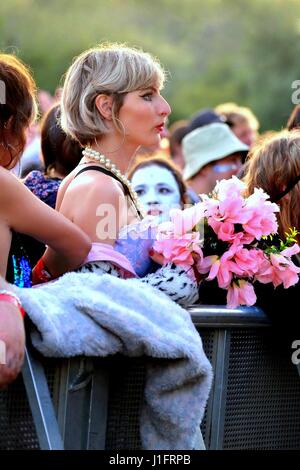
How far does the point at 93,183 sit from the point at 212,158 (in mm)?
3716

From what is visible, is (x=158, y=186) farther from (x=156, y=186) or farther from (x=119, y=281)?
(x=119, y=281)

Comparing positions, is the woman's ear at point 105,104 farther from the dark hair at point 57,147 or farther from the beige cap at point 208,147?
the beige cap at point 208,147

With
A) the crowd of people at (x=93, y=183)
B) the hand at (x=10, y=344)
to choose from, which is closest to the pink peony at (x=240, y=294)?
the crowd of people at (x=93, y=183)

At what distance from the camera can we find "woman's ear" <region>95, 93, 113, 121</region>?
4.26 meters

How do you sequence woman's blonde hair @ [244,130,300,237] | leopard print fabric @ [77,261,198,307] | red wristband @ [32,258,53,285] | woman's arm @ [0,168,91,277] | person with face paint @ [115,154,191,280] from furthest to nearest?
person with face paint @ [115,154,191,280] → woman's blonde hair @ [244,130,300,237] → red wristband @ [32,258,53,285] → leopard print fabric @ [77,261,198,307] → woman's arm @ [0,168,91,277]

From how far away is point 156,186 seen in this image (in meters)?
6.52

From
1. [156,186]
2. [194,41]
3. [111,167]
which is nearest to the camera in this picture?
[111,167]

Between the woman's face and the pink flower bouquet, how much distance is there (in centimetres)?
54

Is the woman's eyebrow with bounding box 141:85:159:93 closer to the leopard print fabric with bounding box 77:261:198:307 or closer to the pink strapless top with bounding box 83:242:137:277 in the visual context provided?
the pink strapless top with bounding box 83:242:137:277

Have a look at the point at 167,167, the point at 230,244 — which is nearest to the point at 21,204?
the point at 230,244

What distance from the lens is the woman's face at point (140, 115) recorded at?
14.0 ft

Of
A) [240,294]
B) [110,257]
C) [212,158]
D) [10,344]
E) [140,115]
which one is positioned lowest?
[10,344]

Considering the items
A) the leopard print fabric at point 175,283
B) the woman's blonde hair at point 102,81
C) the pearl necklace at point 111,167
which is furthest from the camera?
the woman's blonde hair at point 102,81

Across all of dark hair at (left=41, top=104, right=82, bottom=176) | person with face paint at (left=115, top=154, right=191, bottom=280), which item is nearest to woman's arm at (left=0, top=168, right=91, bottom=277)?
dark hair at (left=41, top=104, right=82, bottom=176)
